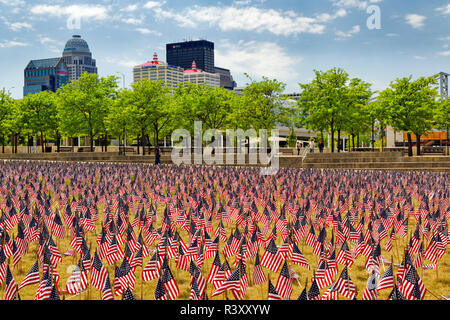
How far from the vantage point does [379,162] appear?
29266 mm

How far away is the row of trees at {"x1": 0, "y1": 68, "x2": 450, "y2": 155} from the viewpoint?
134ft

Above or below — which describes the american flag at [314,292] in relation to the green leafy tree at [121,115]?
below

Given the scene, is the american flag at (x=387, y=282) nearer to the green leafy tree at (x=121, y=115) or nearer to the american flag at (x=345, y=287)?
the american flag at (x=345, y=287)

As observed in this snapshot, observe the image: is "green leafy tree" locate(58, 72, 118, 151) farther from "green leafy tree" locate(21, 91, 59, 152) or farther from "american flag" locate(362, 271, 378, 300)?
"american flag" locate(362, 271, 378, 300)

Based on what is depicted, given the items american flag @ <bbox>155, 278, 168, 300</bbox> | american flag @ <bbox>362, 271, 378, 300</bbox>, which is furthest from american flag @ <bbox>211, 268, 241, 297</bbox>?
american flag @ <bbox>362, 271, 378, 300</bbox>

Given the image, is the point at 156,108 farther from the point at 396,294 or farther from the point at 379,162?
the point at 396,294

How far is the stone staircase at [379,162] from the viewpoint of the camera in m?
26.9

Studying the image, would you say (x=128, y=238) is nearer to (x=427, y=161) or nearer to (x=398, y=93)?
(x=427, y=161)

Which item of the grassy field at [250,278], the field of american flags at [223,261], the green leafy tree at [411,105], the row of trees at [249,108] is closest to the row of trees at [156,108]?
the row of trees at [249,108]

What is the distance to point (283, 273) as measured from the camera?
474cm

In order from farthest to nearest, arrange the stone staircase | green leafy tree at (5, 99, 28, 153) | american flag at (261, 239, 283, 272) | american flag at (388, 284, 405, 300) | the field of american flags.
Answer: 1. green leafy tree at (5, 99, 28, 153)
2. the stone staircase
3. american flag at (261, 239, 283, 272)
4. the field of american flags
5. american flag at (388, 284, 405, 300)

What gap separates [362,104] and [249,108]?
1190cm
